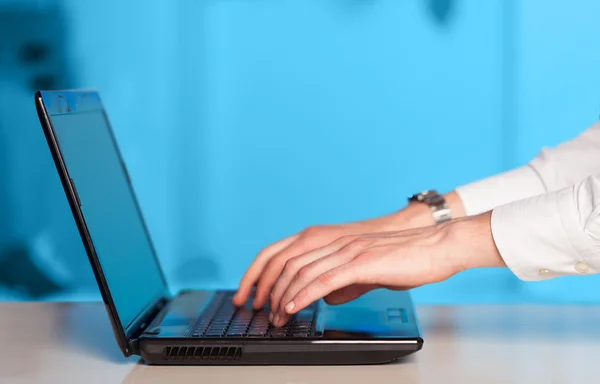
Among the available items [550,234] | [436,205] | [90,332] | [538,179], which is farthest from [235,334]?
[538,179]

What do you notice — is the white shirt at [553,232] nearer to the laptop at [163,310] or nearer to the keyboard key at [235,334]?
the laptop at [163,310]

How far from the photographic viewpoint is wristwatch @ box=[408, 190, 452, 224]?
1266 millimetres

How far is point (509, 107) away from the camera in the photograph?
2.56 metres

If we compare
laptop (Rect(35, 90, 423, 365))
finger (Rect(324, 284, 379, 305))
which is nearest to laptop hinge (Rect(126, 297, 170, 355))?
laptop (Rect(35, 90, 423, 365))

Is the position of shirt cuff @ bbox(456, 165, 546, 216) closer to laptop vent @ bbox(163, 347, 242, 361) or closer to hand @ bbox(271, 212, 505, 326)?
hand @ bbox(271, 212, 505, 326)

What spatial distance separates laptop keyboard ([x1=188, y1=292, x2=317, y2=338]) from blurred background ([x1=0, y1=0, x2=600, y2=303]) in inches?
58.7

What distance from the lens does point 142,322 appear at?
1002 millimetres

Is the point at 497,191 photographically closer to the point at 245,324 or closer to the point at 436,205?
the point at 436,205

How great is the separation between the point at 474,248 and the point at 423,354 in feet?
0.43

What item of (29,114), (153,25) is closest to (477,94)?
(153,25)

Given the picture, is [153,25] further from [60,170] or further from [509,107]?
[60,170]

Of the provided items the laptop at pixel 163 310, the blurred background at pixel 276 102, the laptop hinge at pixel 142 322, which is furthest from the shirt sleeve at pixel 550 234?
the blurred background at pixel 276 102

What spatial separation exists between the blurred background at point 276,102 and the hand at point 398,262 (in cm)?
160

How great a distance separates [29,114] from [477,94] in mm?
1353
